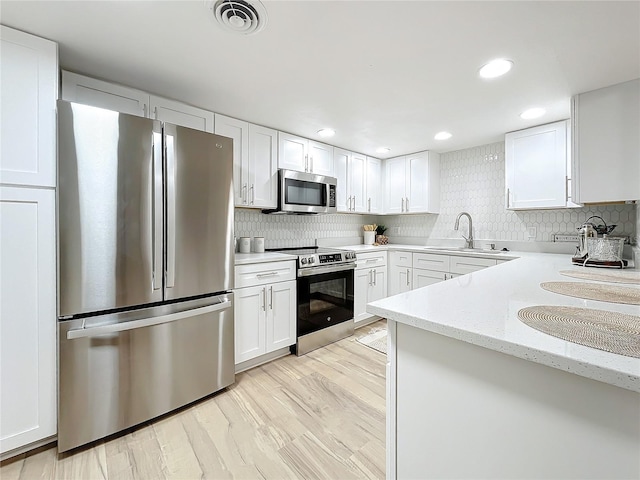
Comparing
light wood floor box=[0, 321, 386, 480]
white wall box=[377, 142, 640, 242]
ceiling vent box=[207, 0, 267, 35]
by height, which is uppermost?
ceiling vent box=[207, 0, 267, 35]

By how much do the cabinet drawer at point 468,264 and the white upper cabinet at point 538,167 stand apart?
65cm

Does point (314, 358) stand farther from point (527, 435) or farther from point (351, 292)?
point (527, 435)

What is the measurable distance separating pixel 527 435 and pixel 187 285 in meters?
1.81

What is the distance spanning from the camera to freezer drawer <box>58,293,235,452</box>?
145 centimetres

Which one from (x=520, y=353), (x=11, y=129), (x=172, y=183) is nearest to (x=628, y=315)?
(x=520, y=353)

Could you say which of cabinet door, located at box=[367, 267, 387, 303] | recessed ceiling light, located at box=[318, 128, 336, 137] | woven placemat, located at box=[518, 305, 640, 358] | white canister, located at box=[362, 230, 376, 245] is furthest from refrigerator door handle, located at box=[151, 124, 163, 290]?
white canister, located at box=[362, 230, 376, 245]

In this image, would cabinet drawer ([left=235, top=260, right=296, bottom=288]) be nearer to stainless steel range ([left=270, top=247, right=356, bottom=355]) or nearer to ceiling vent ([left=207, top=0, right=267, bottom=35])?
stainless steel range ([left=270, top=247, right=356, bottom=355])

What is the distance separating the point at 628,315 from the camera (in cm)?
84

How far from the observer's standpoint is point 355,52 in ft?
5.12

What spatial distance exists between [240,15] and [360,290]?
2.70m

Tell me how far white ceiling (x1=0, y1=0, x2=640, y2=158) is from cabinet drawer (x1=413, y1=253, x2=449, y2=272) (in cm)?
152

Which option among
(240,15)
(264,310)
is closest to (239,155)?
(240,15)

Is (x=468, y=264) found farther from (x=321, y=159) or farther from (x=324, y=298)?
(x=321, y=159)

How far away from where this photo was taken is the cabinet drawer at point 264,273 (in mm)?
2225
